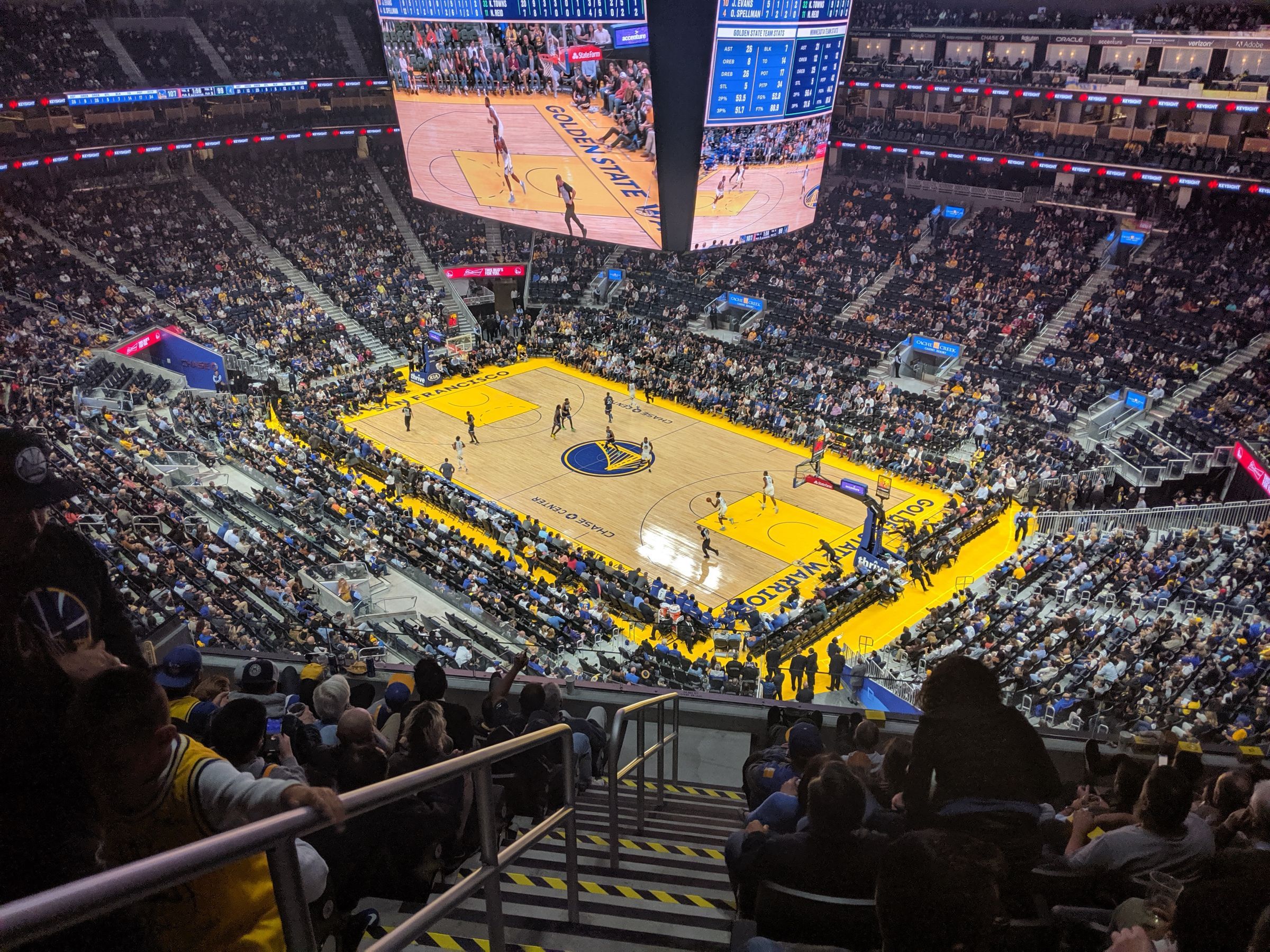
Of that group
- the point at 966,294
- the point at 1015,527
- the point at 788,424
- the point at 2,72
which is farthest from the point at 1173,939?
the point at 2,72

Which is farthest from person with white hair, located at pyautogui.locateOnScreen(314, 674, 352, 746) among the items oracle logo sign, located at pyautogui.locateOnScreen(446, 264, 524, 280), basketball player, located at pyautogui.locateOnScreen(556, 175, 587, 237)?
oracle logo sign, located at pyautogui.locateOnScreen(446, 264, 524, 280)

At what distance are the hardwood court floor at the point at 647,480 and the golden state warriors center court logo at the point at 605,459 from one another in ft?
0.17

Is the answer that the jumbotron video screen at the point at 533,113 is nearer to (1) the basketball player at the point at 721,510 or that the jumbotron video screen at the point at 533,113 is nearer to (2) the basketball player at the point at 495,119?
(2) the basketball player at the point at 495,119

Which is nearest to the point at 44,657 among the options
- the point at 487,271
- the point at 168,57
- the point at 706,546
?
the point at 706,546

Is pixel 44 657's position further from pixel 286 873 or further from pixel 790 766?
pixel 790 766

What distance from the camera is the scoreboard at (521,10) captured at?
20422 millimetres

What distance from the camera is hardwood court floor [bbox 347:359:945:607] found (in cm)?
2458

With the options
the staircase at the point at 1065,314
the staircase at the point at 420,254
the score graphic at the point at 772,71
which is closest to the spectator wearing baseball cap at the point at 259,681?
the score graphic at the point at 772,71

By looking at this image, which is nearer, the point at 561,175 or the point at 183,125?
the point at 561,175

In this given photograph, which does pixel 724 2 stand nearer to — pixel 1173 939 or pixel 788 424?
pixel 788 424

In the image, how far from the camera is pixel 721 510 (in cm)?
2650

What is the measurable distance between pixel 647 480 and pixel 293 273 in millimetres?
21504

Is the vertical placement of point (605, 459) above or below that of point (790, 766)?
below

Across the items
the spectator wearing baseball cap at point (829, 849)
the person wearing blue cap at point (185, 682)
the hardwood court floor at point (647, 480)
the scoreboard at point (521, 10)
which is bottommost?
the hardwood court floor at point (647, 480)
